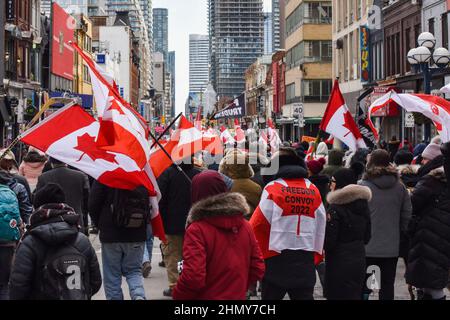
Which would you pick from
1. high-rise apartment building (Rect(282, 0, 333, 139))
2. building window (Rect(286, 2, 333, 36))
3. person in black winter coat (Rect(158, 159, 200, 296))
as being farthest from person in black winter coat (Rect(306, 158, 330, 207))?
building window (Rect(286, 2, 333, 36))

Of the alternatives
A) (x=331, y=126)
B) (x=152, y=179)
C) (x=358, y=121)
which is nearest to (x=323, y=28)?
(x=358, y=121)

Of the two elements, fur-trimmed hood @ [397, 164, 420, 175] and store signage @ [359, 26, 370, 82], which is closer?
fur-trimmed hood @ [397, 164, 420, 175]

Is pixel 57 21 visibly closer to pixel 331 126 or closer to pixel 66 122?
pixel 331 126

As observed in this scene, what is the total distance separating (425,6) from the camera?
34.4 meters

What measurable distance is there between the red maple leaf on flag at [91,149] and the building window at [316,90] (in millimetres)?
57076

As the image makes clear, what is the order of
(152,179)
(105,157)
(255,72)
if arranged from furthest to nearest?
(255,72), (152,179), (105,157)

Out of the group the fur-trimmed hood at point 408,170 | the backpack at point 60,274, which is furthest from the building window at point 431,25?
the backpack at point 60,274

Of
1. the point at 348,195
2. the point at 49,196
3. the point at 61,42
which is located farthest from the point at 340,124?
the point at 61,42

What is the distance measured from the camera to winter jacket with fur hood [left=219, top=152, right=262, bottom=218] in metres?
9.77

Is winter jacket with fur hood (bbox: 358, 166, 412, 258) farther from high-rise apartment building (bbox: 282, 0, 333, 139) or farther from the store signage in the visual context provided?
high-rise apartment building (bbox: 282, 0, 333, 139)

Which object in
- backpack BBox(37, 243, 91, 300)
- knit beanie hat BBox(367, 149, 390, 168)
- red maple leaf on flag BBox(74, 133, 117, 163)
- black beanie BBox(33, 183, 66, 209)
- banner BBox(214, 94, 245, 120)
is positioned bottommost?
backpack BBox(37, 243, 91, 300)

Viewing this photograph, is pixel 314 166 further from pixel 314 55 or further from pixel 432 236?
pixel 314 55

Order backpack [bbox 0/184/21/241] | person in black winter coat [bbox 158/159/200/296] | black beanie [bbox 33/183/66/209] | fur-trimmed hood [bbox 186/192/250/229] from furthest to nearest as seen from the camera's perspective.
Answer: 1. person in black winter coat [bbox 158/159/200/296]
2. backpack [bbox 0/184/21/241]
3. black beanie [bbox 33/183/66/209]
4. fur-trimmed hood [bbox 186/192/250/229]
